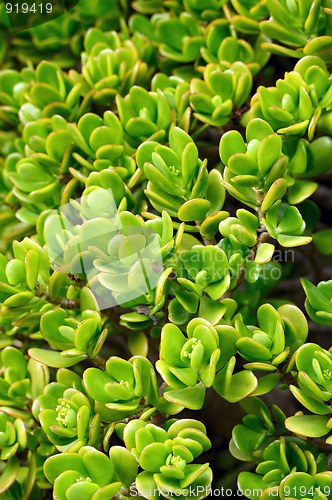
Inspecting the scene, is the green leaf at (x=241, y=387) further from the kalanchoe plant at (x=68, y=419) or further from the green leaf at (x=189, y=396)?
the kalanchoe plant at (x=68, y=419)

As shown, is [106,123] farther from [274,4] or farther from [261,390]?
[261,390]

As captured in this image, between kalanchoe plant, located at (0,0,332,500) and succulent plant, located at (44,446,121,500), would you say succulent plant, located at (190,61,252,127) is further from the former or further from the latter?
succulent plant, located at (44,446,121,500)

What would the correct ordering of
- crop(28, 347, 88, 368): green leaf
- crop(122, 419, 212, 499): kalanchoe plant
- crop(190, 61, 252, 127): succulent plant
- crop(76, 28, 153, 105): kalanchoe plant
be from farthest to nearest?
crop(76, 28, 153, 105): kalanchoe plant < crop(190, 61, 252, 127): succulent plant < crop(28, 347, 88, 368): green leaf < crop(122, 419, 212, 499): kalanchoe plant

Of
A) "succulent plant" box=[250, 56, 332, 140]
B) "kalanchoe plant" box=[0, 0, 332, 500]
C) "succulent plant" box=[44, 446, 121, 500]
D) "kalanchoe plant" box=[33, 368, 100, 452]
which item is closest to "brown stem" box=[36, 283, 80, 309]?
"kalanchoe plant" box=[0, 0, 332, 500]

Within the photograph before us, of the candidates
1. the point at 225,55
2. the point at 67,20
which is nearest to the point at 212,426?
the point at 225,55

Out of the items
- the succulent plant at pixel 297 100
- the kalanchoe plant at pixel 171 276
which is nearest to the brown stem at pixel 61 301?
the kalanchoe plant at pixel 171 276

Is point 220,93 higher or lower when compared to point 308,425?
higher

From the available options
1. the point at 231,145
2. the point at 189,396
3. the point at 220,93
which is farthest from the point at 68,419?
the point at 220,93

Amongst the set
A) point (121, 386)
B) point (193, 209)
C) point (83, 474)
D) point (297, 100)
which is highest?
point (297, 100)

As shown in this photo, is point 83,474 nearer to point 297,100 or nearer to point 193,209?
point 193,209

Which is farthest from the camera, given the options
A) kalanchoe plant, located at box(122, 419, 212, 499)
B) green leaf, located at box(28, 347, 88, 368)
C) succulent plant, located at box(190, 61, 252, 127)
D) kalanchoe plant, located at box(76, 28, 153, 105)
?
kalanchoe plant, located at box(76, 28, 153, 105)
